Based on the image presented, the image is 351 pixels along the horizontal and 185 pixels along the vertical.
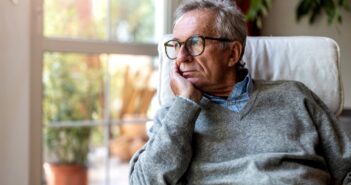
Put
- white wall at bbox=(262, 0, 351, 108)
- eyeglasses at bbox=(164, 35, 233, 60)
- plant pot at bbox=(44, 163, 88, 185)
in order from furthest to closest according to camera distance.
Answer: white wall at bbox=(262, 0, 351, 108)
plant pot at bbox=(44, 163, 88, 185)
eyeglasses at bbox=(164, 35, 233, 60)

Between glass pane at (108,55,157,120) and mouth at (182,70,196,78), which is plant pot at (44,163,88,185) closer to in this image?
glass pane at (108,55,157,120)

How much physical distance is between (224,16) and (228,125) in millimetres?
343

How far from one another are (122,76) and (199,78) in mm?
1117

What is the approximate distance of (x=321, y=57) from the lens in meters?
1.49

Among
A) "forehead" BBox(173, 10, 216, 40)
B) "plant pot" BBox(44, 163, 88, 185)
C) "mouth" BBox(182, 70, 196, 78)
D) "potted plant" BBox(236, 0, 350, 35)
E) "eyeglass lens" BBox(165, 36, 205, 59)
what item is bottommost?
"plant pot" BBox(44, 163, 88, 185)

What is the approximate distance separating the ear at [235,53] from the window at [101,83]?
2.46 feet

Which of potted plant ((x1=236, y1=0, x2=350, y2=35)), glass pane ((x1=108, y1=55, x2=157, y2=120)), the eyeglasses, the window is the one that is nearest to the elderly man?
the eyeglasses

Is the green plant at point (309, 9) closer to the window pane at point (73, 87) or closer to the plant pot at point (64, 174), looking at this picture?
the window pane at point (73, 87)

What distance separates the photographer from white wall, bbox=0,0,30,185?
1.54 m

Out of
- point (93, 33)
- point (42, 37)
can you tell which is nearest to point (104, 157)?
point (93, 33)

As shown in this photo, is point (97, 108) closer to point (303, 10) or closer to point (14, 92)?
point (14, 92)

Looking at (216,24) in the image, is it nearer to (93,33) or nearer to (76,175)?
(93,33)

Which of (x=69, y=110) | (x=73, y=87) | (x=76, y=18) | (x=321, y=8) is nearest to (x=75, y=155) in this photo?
(x=69, y=110)

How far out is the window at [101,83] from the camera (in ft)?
6.64
